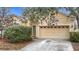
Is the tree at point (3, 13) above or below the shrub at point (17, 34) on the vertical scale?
above

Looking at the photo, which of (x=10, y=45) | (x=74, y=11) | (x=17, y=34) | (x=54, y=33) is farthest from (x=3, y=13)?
(x=74, y=11)

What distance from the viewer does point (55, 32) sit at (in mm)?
3910

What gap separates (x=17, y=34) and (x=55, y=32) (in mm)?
553

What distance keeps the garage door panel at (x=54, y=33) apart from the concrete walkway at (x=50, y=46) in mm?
74

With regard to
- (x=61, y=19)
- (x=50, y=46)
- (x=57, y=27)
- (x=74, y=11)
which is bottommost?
(x=50, y=46)

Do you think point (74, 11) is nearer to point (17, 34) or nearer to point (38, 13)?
point (38, 13)

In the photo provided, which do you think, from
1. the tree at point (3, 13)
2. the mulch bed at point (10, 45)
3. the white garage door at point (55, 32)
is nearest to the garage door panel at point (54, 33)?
the white garage door at point (55, 32)

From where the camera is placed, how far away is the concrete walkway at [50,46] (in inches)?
153

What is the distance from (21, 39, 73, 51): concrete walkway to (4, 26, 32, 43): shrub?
0.13 m

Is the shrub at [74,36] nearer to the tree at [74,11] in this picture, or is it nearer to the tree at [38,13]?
the tree at [74,11]

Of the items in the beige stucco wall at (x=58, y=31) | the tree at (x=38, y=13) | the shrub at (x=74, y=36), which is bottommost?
the shrub at (x=74, y=36)

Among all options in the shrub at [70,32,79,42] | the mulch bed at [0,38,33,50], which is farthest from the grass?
the shrub at [70,32,79,42]

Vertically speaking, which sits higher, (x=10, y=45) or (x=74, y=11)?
(x=74, y=11)
